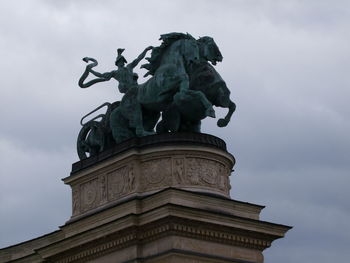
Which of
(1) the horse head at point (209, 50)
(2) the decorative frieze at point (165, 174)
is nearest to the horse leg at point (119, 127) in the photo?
(2) the decorative frieze at point (165, 174)

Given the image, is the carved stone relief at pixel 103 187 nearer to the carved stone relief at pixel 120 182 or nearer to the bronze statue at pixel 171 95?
the carved stone relief at pixel 120 182

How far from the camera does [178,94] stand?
28.8 metres

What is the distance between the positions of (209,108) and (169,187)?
2.72 meters

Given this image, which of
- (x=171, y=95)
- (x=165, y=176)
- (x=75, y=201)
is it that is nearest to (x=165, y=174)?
(x=165, y=176)

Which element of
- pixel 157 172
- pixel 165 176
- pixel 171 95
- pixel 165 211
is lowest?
pixel 165 211

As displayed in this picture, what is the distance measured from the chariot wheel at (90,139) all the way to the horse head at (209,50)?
3.94 metres

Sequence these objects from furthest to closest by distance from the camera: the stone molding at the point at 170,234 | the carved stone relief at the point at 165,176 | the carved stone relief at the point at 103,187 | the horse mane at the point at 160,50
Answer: the horse mane at the point at 160,50, the carved stone relief at the point at 103,187, the carved stone relief at the point at 165,176, the stone molding at the point at 170,234

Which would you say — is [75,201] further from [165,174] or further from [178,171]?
[178,171]

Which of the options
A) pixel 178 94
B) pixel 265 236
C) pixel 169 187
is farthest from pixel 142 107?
pixel 265 236

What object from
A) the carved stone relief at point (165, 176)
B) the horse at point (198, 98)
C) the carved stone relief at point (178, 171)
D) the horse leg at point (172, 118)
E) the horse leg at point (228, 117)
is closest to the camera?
the carved stone relief at point (178, 171)

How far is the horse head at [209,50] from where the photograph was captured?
30.3 m

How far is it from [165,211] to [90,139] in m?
5.26

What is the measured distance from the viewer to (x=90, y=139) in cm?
3112

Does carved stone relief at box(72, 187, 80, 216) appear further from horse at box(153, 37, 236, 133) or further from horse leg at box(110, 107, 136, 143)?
horse at box(153, 37, 236, 133)
